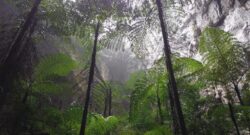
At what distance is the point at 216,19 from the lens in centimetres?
1507

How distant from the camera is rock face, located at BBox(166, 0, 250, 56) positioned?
485 inches

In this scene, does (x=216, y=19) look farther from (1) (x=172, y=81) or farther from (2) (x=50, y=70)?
(1) (x=172, y=81)

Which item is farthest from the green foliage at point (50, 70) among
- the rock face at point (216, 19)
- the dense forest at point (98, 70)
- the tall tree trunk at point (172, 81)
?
the tall tree trunk at point (172, 81)

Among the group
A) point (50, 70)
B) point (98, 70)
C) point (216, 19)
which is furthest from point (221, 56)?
point (216, 19)

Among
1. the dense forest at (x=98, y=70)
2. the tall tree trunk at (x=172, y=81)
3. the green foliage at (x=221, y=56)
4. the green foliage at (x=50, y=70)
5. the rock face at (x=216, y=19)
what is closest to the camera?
Answer: the tall tree trunk at (x=172, y=81)

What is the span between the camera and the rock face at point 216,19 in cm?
1233

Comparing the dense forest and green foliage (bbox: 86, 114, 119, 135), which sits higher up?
the dense forest

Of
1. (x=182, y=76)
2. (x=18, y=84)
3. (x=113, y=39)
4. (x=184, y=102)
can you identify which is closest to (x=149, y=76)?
(x=182, y=76)

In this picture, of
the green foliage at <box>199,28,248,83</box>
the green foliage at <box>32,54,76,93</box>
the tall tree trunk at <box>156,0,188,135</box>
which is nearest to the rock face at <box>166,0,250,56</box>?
the green foliage at <box>199,28,248,83</box>

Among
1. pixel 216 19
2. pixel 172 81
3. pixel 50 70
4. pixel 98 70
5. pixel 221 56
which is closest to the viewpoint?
pixel 172 81

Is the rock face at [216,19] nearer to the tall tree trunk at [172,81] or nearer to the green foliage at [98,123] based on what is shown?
the green foliage at [98,123]

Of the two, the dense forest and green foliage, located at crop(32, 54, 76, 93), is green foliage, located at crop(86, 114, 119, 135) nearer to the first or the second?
the dense forest

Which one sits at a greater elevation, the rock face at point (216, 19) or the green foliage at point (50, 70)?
the rock face at point (216, 19)

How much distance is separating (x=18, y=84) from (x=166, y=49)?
467 cm
